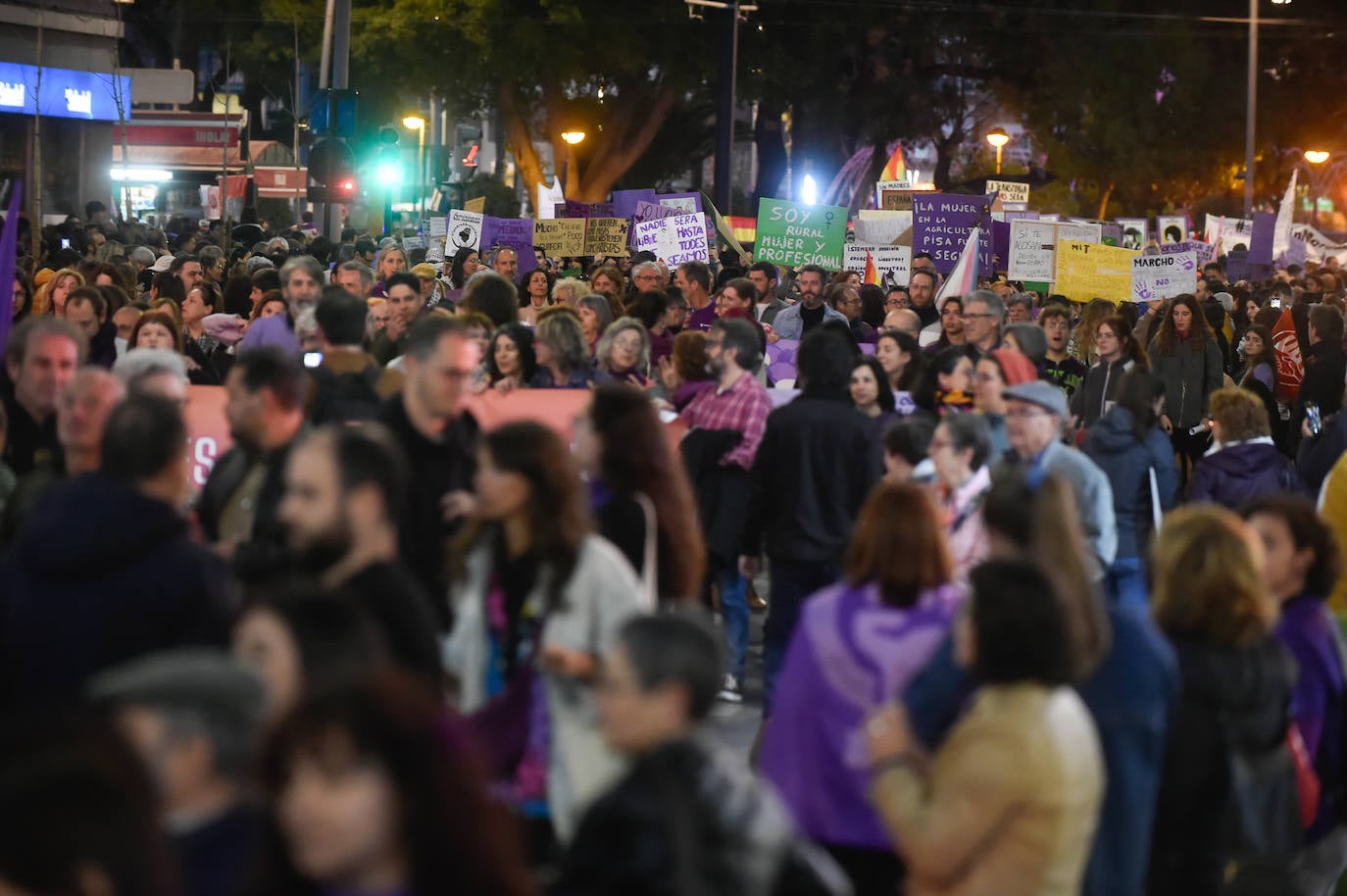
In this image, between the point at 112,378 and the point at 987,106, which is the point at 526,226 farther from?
the point at 987,106

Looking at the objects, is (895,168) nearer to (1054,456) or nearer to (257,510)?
(1054,456)

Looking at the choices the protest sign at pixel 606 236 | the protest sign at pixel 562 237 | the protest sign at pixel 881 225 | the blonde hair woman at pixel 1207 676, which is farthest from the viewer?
the protest sign at pixel 881 225

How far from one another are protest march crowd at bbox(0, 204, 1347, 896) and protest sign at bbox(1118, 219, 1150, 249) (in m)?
23.0

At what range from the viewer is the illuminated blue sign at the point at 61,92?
115 feet

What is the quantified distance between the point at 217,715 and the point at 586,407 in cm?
264

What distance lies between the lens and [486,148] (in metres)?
107

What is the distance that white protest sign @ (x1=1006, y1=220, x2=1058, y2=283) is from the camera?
18969 mm

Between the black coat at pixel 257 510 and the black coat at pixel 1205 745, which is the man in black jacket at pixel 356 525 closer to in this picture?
the black coat at pixel 257 510

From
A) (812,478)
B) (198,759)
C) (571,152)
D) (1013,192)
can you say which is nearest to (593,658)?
(198,759)

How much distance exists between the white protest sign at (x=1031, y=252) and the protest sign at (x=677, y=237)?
2886 millimetres

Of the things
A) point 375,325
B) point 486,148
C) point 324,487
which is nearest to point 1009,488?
point 324,487

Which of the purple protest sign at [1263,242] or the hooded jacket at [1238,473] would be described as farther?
the purple protest sign at [1263,242]

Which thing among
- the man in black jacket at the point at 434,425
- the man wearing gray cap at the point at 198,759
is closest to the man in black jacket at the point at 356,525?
the man wearing gray cap at the point at 198,759

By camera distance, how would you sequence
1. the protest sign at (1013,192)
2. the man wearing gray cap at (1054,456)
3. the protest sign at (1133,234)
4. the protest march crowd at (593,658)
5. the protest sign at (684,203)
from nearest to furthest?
the protest march crowd at (593,658) < the man wearing gray cap at (1054,456) < the protest sign at (684,203) < the protest sign at (1133,234) < the protest sign at (1013,192)
